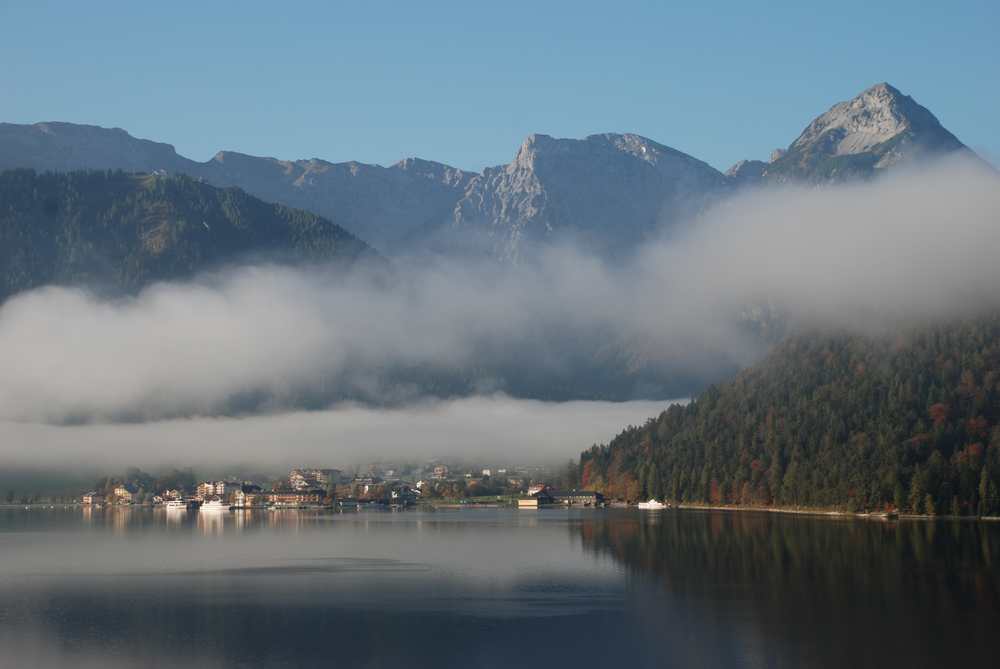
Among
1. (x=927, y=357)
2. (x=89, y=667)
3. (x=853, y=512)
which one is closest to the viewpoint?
(x=89, y=667)

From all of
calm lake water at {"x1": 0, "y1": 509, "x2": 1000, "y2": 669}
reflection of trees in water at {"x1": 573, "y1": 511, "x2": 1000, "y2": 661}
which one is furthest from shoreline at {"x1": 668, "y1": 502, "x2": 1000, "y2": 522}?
calm lake water at {"x1": 0, "y1": 509, "x2": 1000, "y2": 669}

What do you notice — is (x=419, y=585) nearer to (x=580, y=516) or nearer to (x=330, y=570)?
(x=330, y=570)

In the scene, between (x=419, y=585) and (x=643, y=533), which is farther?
(x=643, y=533)

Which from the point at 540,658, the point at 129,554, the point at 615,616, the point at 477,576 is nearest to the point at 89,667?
the point at 540,658

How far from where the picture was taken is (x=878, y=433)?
523 ft

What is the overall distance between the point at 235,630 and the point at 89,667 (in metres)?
9.93

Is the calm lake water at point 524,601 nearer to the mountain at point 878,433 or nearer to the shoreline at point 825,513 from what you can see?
the shoreline at point 825,513

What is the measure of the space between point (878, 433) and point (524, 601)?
9364 centimetres

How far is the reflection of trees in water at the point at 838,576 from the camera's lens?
6438cm

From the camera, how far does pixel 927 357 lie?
17675 cm

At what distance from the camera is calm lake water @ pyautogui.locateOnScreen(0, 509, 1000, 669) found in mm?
60250

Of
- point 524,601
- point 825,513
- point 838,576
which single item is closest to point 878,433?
point 825,513

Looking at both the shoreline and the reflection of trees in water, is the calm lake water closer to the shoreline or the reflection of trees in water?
the reflection of trees in water

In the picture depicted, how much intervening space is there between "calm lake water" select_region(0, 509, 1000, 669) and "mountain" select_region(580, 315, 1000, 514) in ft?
67.0
